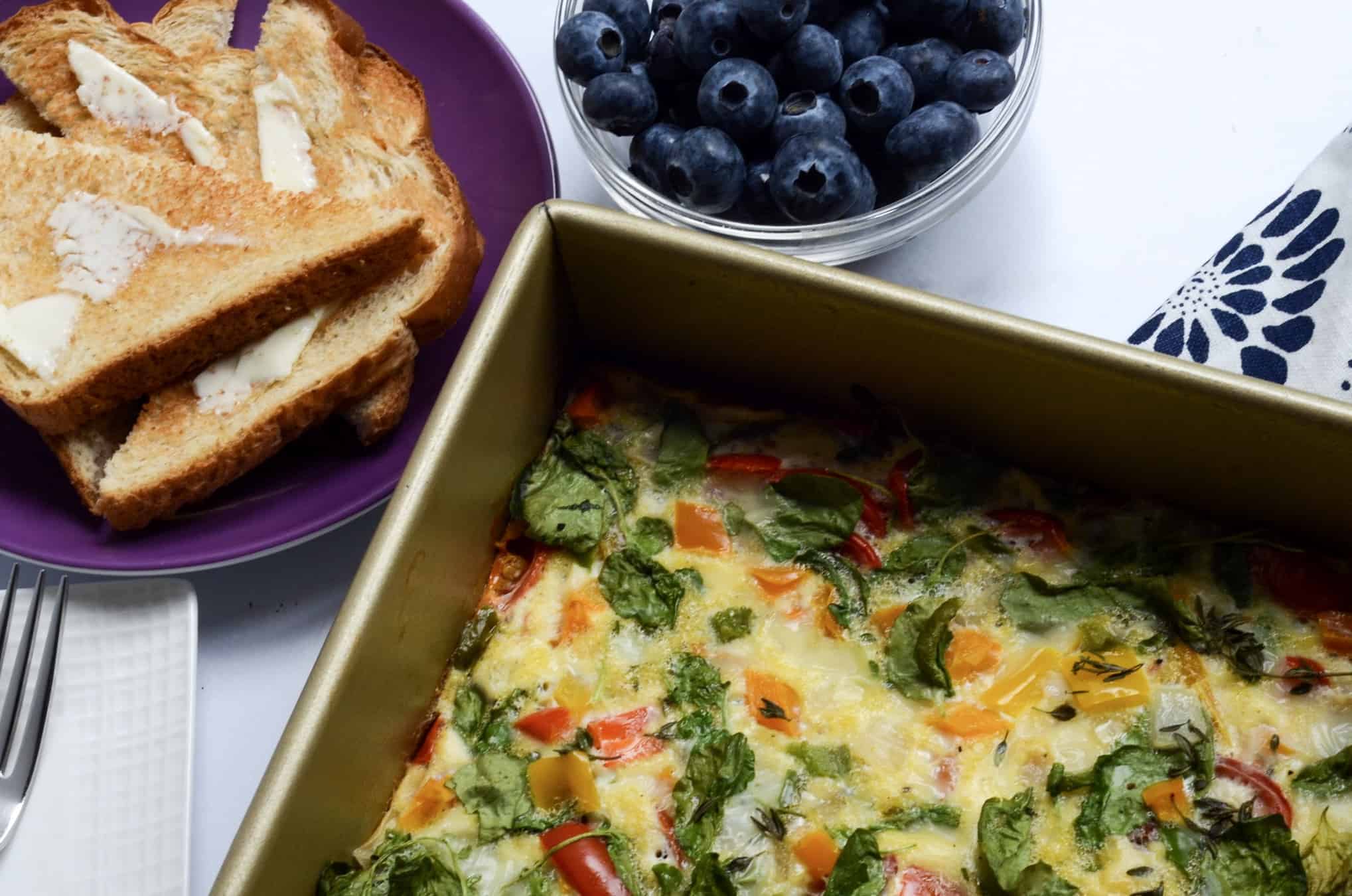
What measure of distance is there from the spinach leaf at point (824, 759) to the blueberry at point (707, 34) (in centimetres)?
79

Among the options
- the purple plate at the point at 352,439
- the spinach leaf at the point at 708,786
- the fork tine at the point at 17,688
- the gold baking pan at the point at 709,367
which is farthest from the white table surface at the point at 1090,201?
the spinach leaf at the point at 708,786

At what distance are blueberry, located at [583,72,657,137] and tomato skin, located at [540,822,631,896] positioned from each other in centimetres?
81

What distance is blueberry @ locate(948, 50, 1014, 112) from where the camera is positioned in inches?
53.4

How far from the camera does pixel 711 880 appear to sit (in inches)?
45.4

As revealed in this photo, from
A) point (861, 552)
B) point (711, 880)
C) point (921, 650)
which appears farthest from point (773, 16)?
point (711, 880)

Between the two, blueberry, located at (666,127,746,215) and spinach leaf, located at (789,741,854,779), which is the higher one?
blueberry, located at (666,127,746,215)

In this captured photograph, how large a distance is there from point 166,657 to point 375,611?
41 centimetres

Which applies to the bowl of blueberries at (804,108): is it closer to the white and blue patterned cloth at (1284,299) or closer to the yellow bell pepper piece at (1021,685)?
the white and blue patterned cloth at (1284,299)

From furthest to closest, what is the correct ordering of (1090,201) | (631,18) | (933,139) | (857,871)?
1. (1090,201)
2. (631,18)
3. (933,139)
4. (857,871)

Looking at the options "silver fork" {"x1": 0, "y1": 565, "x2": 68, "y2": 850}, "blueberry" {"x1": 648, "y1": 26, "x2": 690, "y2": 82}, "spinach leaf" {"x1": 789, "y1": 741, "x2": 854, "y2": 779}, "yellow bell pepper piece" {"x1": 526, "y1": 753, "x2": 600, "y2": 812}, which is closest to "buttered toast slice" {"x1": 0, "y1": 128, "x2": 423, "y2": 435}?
"silver fork" {"x1": 0, "y1": 565, "x2": 68, "y2": 850}

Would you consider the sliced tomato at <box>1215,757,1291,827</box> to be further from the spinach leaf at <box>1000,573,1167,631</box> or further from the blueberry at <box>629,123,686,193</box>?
the blueberry at <box>629,123,686,193</box>

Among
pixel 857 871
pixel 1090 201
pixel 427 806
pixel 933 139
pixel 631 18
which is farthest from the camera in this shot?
pixel 1090 201

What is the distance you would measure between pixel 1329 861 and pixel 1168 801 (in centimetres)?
15

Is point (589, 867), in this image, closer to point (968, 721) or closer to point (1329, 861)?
point (968, 721)
